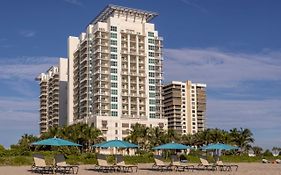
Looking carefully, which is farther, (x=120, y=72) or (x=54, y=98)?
(x=54, y=98)

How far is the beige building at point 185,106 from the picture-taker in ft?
511

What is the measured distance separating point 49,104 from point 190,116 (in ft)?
170

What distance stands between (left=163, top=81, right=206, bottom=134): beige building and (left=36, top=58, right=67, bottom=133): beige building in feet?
140

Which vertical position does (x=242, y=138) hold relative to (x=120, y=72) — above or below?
below

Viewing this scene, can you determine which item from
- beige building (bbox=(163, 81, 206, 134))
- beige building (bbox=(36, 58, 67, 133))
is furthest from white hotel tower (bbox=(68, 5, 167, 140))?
beige building (bbox=(163, 81, 206, 134))

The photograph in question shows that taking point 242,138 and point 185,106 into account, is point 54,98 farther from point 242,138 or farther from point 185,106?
point 242,138

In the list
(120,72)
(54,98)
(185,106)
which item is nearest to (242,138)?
(120,72)

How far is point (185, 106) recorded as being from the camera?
525ft

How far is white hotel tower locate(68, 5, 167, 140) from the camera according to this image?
327ft

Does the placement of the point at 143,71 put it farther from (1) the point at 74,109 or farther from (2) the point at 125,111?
(1) the point at 74,109

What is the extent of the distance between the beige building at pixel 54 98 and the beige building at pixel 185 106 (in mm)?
42524

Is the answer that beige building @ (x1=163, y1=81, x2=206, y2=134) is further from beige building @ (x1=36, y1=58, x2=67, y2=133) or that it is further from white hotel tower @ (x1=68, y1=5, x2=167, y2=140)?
white hotel tower @ (x1=68, y1=5, x2=167, y2=140)

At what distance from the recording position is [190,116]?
521ft

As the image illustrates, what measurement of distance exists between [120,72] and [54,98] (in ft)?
117
